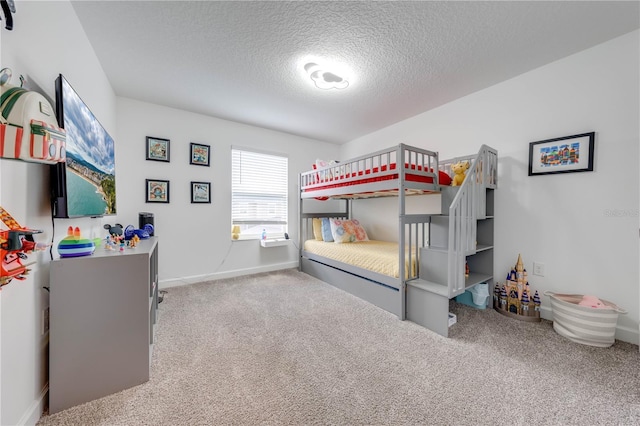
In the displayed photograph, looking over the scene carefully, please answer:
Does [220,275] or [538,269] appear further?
[220,275]

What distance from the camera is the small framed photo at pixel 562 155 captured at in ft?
6.42

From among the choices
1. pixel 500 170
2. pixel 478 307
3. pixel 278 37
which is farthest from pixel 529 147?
pixel 278 37

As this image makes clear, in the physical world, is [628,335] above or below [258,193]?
below

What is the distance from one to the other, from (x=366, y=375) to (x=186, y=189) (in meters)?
2.99

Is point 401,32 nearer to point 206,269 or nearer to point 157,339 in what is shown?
point 157,339

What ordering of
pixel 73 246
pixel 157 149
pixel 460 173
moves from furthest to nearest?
pixel 157 149 → pixel 460 173 → pixel 73 246

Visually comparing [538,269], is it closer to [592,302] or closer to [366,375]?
[592,302]

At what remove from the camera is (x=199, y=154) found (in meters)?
3.23

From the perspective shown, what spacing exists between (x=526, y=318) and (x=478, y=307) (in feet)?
1.23

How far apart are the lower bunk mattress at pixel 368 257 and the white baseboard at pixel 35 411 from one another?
7.74ft

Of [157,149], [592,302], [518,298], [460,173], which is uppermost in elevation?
[157,149]

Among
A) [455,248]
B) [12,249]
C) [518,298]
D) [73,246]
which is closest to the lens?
[12,249]

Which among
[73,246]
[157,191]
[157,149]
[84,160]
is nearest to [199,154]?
[157,149]

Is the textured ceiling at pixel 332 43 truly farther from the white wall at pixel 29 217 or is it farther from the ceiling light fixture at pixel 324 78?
the white wall at pixel 29 217
